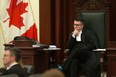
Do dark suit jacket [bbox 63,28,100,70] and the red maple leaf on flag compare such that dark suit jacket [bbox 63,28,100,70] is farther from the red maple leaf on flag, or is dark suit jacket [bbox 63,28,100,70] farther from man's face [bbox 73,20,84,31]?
the red maple leaf on flag

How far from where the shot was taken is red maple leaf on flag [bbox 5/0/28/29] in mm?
7641

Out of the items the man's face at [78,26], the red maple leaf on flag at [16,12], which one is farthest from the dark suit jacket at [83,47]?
the red maple leaf on flag at [16,12]

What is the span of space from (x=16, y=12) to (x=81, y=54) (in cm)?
247

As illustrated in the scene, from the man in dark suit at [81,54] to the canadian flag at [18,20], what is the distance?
1.74 m

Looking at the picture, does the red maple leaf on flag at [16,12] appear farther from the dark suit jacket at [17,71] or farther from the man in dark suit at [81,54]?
the dark suit jacket at [17,71]

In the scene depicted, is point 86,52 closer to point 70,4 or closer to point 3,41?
point 70,4

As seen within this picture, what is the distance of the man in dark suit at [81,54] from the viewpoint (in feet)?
19.0

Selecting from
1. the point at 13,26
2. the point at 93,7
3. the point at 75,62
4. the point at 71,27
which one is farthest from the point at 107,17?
the point at 13,26

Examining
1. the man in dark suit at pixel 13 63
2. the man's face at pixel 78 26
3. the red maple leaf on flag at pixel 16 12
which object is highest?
the red maple leaf on flag at pixel 16 12

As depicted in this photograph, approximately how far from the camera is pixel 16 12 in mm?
7688

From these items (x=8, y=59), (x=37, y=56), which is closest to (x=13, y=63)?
(x=8, y=59)

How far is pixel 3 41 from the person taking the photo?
793 centimetres

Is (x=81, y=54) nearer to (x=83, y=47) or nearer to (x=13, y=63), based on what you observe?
(x=83, y=47)

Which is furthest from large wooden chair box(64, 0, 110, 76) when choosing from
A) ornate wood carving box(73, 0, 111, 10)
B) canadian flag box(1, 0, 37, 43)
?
canadian flag box(1, 0, 37, 43)
